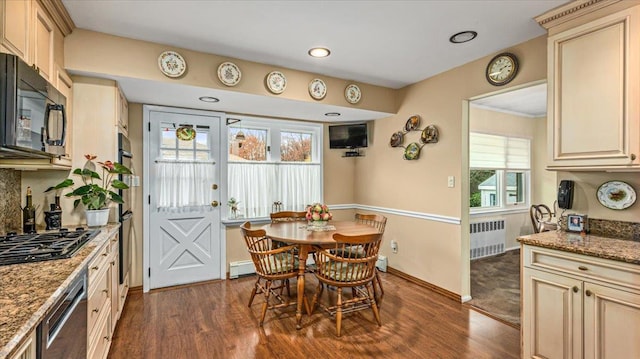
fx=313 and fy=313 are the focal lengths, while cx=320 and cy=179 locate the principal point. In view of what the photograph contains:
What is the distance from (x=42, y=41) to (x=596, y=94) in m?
3.62

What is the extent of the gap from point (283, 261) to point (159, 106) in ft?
7.76

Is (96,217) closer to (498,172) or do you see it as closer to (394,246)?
(394,246)

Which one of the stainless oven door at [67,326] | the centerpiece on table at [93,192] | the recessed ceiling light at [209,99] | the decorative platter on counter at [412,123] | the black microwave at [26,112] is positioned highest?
the recessed ceiling light at [209,99]

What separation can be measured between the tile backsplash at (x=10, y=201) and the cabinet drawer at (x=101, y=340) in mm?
912

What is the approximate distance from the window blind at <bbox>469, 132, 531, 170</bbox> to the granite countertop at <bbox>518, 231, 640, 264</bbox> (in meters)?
2.80

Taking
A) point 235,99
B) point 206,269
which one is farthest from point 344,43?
point 206,269

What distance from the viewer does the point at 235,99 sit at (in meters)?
3.42

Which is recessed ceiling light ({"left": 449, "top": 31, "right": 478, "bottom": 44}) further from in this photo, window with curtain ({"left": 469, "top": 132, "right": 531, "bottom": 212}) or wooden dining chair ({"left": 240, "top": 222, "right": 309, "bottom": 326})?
window with curtain ({"left": 469, "top": 132, "right": 531, "bottom": 212})

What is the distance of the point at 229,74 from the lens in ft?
10.1

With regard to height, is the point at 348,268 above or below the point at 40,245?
below

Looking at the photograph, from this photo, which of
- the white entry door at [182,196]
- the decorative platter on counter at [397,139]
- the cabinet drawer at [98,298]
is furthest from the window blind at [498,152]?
the cabinet drawer at [98,298]

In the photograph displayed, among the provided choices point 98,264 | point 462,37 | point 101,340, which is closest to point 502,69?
point 462,37

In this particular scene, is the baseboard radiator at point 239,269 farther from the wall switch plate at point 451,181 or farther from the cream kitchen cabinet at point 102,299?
the wall switch plate at point 451,181

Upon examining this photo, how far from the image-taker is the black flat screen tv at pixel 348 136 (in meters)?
4.66
